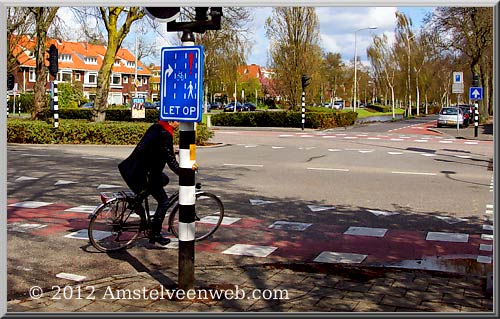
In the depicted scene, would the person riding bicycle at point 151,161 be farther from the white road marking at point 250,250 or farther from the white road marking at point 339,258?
the white road marking at point 339,258

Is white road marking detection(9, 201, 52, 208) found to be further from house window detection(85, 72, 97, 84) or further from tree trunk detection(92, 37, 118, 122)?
house window detection(85, 72, 97, 84)

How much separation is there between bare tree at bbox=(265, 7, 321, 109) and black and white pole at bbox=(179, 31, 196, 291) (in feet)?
115

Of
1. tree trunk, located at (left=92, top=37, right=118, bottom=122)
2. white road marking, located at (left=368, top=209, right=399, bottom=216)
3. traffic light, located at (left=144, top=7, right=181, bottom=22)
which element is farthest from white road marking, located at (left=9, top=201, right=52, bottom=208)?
tree trunk, located at (left=92, top=37, right=118, bottom=122)

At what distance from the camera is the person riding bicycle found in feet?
21.2

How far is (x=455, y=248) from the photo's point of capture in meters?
7.04

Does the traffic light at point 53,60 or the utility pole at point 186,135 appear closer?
the utility pole at point 186,135

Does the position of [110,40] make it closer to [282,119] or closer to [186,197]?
[282,119]

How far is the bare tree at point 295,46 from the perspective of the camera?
128 feet

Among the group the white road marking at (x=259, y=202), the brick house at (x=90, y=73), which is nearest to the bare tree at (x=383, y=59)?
the brick house at (x=90, y=73)

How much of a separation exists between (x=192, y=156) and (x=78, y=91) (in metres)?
68.8

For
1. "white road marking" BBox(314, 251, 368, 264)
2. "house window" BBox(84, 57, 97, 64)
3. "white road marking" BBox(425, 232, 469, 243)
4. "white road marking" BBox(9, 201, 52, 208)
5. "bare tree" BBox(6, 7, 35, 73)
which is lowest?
"white road marking" BBox(314, 251, 368, 264)

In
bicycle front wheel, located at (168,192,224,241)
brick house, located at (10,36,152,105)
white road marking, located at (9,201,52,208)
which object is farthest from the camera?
brick house, located at (10,36,152,105)

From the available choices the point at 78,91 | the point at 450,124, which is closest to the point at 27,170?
the point at 450,124

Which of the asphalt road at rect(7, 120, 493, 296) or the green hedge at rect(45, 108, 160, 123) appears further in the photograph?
the green hedge at rect(45, 108, 160, 123)
